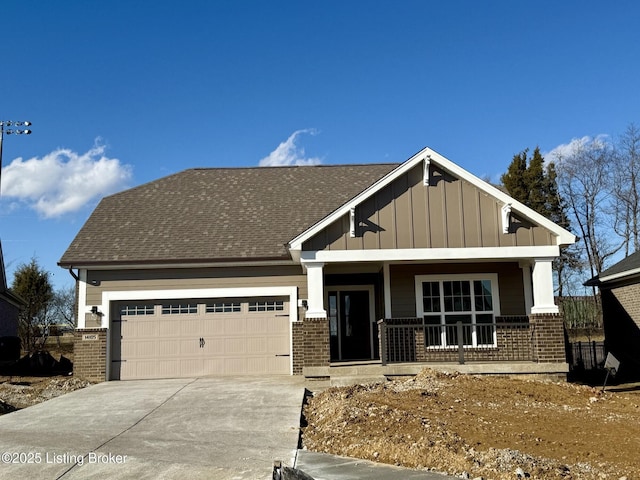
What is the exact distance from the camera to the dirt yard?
263 inches

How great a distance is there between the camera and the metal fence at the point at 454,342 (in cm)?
1446

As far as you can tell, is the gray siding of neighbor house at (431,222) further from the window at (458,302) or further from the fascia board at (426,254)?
the window at (458,302)

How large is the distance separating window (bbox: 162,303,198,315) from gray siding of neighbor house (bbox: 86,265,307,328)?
49 centimetres

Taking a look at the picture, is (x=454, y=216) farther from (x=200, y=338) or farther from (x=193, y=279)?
(x=200, y=338)

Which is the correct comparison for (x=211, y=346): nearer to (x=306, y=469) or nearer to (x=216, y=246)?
(x=216, y=246)

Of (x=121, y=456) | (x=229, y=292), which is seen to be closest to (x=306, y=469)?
(x=121, y=456)

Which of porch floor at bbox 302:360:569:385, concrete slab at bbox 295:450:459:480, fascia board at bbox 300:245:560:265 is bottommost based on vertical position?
concrete slab at bbox 295:450:459:480

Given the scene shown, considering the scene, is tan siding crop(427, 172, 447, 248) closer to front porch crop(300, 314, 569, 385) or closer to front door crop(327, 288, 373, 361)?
front porch crop(300, 314, 569, 385)

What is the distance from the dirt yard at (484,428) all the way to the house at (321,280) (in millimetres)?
2174

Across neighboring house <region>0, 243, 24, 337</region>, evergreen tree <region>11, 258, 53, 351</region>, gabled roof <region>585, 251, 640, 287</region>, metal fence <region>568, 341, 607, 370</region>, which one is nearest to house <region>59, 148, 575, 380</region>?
gabled roof <region>585, 251, 640, 287</region>

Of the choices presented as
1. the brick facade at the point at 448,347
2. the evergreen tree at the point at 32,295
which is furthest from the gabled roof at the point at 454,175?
the evergreen tree at the point at 32,295

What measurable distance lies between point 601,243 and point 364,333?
87.4ft

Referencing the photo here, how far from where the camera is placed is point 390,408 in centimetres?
952

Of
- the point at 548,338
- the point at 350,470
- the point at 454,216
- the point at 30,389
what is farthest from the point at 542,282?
the point at 30,389
